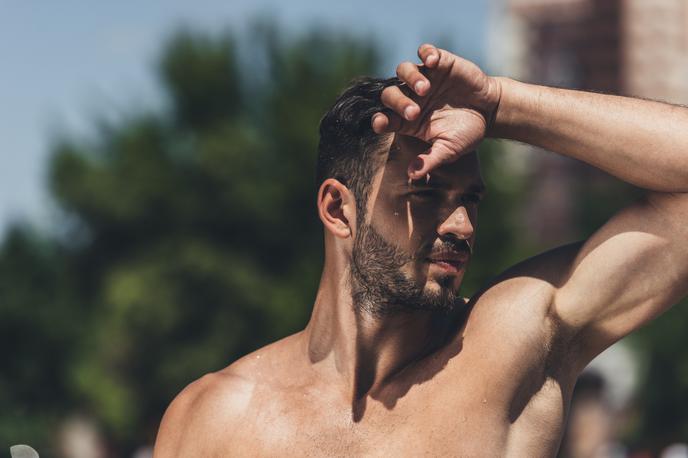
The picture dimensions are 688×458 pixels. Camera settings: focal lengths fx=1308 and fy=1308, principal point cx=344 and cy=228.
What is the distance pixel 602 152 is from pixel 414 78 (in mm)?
550

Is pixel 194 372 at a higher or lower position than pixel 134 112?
lower

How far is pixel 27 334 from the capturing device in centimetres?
2358

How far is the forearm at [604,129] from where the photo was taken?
3258 mm

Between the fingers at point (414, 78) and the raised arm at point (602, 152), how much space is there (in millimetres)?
48

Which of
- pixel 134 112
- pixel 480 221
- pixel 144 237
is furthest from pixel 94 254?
pixel 480 221

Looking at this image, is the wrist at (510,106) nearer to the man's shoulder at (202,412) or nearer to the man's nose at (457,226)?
the man's nose at (457,226)

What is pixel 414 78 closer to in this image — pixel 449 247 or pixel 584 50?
pixel 449 247

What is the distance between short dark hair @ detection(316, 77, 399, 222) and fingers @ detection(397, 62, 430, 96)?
0.35m

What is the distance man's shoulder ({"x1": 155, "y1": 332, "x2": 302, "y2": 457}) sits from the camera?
3.63 metres

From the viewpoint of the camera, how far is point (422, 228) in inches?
134

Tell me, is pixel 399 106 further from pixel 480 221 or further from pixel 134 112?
pixel 134 112

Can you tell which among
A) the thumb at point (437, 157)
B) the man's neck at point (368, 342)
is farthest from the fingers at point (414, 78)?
the man's neck at point (368, 342)

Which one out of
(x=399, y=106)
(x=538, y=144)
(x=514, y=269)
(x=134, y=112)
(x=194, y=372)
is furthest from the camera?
(x=134, y=112)

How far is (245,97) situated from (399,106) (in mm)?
28605
